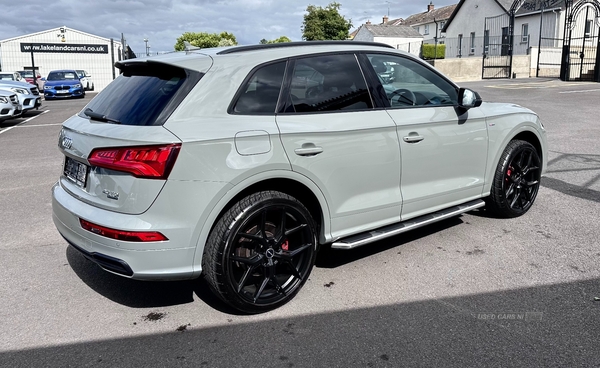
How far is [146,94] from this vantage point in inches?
135

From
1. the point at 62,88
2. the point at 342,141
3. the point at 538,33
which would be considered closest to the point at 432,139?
the point at 342,141

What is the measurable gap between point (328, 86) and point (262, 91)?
57cm

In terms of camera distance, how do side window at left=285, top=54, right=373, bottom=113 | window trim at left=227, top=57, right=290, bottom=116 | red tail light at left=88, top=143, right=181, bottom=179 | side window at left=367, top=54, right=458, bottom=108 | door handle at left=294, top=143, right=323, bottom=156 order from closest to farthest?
red tail light at left=88, top=143, right=181, bottom=179 < window trim at left=227, top=57, right=290, bottom=116 < door handle at left=294, top=143, right=323, bottom=156 < side window at left=285, top=54, right=373, bottom=113 < side window at left=367, top=54, right=458, bottom=108

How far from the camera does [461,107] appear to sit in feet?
14.9

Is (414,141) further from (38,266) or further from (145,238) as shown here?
(38,266)

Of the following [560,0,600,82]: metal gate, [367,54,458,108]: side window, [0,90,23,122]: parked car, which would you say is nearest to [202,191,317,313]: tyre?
[367,54,458,108]: side window

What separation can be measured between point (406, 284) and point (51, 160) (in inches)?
299

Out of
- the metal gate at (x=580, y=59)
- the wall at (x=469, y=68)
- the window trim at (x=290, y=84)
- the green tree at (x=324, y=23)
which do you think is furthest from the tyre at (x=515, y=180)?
the green tree at (x=324, y=23)

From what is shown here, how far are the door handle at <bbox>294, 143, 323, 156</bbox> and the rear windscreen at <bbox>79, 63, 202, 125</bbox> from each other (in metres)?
0.81

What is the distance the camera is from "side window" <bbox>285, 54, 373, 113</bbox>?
3.71 metres

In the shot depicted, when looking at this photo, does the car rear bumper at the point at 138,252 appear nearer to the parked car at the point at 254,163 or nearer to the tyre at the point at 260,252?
the parked car at the point at 254,163

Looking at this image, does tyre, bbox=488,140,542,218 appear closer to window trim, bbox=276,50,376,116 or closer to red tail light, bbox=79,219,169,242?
window trim, bbox=276,50,376,116

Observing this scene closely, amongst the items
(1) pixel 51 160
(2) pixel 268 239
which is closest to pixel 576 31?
(1) pixel 51 160

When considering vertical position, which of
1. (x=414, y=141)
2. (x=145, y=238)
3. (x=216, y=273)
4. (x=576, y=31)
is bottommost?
(x=216, y=273)
